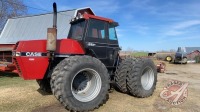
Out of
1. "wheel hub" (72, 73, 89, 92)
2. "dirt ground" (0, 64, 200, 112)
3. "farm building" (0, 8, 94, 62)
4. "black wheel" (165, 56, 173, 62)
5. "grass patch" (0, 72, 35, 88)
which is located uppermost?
"farm building" (0, 8, 94, 62)

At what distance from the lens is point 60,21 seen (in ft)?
58.6

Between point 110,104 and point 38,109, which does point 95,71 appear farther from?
point 38,109

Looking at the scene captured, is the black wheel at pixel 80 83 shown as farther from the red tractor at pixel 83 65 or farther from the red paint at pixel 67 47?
the red paint at pixel 67 47

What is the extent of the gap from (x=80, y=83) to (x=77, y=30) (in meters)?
1.72

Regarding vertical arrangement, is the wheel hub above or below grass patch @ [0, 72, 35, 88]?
above

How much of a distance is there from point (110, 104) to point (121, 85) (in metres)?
0.94

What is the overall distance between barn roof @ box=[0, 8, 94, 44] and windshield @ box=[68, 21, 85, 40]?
370 inches

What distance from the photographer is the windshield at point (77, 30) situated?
6740 millimetres

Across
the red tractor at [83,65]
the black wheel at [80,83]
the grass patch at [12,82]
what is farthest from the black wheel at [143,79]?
the grass patch at [12,82]

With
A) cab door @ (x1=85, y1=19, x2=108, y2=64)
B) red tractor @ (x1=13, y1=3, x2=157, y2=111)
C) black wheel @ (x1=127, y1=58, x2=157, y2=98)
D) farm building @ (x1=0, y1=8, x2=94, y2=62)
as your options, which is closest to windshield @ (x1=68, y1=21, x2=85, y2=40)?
red tractor @ (x1=13, y1=3, x2=157, y2=111)

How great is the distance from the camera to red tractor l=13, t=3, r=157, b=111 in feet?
17.7

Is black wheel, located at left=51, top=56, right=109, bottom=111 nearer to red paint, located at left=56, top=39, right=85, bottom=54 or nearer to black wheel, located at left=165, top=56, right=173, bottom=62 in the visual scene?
red paint, located at left=56, top=39, right=85, bottom=54

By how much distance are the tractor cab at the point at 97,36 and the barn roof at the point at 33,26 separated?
9.50 meters

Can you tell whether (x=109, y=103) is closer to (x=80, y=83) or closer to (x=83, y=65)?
(x=80, y=83)
